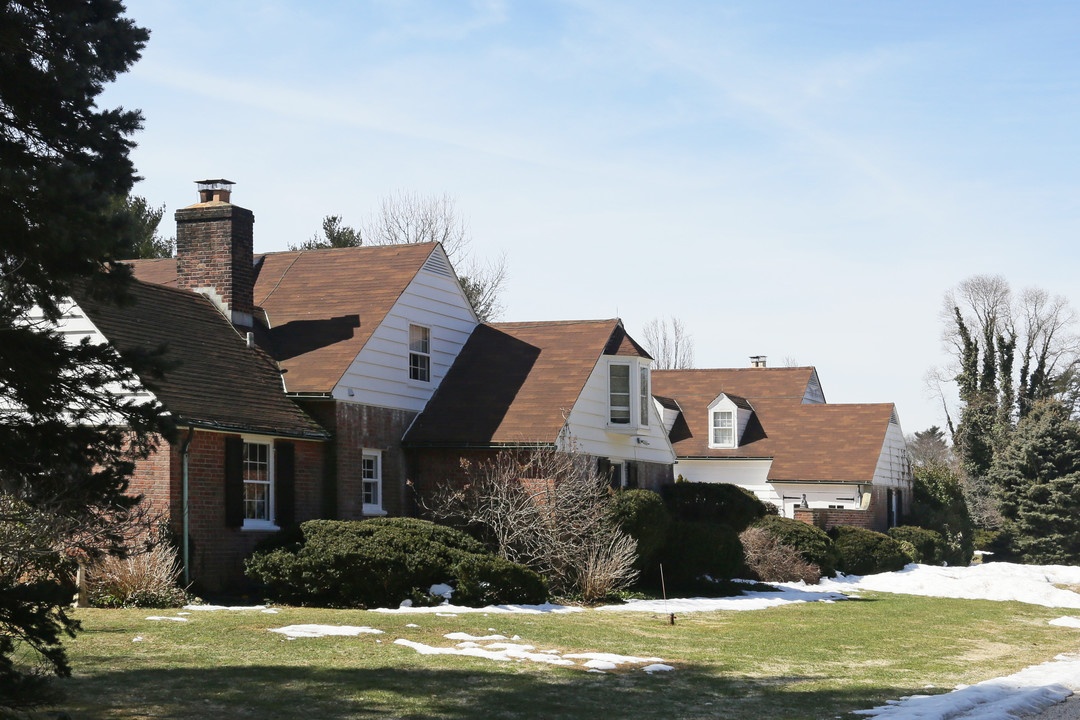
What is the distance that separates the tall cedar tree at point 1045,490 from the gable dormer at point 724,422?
11005 millimetres

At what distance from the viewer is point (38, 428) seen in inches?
341

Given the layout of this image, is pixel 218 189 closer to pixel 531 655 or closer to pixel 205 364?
pixel 205 364

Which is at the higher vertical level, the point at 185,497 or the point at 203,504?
the point at 185,497

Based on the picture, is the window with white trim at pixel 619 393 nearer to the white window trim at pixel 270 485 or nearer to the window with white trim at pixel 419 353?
the window with white trim at pixel 419 353

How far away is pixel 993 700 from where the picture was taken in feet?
40.1

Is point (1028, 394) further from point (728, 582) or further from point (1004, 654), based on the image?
point (1004, 654)

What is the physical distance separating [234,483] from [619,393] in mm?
10543

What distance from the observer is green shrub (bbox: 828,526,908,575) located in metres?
33.8

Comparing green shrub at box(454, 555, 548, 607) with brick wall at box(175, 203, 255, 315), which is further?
brick wall at box(175, 203, 255, 315)

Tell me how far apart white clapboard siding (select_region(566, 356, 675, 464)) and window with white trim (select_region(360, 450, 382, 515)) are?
4.19 metres

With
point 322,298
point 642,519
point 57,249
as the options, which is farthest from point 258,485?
point 57,249

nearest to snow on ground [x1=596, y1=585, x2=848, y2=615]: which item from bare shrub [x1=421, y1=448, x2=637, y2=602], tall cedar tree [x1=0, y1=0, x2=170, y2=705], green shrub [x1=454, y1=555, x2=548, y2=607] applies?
bare shrub [x1=421, y1=448, x2=637, y2=602]

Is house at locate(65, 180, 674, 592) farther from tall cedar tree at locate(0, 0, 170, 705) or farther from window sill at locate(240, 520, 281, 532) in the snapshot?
tall cedar tree at locate(0, 0, 170, 705)

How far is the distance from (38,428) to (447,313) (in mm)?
19713
